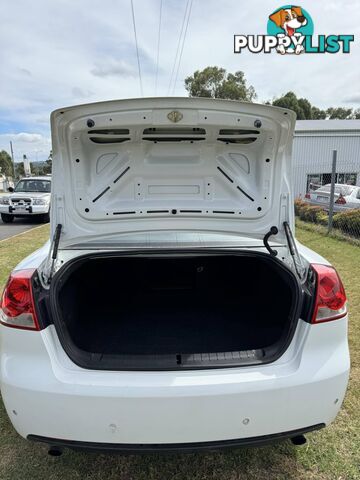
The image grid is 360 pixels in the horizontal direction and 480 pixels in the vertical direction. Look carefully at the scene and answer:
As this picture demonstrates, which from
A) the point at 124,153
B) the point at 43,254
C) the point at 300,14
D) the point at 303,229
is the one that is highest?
the point at 300,14

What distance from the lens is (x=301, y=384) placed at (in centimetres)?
154

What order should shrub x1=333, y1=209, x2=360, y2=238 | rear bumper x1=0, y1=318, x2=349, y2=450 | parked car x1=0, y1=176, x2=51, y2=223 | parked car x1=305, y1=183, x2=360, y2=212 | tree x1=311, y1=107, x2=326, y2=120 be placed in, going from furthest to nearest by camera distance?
tree x1=311, y1=107, x2=326, y2=120 → parked car x1=0, y1=176, x2=51, y2=223 → parked car x1=305, y1=183, x2=360, y2=212 → shrub x1=333, y1=209, x2=360, y2=238 → rear bumper x1=0, y1=318, x2=349, y2=450

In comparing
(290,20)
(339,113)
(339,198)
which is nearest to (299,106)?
(339,113)

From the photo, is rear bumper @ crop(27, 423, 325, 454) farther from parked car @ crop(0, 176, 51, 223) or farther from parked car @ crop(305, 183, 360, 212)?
parked car @ crop(0, 176, 51, 223)

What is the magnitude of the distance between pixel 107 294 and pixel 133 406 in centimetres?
159

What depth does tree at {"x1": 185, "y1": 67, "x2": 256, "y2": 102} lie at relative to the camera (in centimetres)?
4150

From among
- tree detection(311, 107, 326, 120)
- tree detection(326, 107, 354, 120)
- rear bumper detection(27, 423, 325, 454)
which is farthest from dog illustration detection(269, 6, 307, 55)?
tree detection(326, 107, 354, 120)

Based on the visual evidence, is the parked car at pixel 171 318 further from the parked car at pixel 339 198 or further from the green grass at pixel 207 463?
the parked car at pixel 339 198

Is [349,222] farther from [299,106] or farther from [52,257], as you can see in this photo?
[299,106]

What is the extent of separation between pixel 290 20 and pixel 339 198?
406 inches

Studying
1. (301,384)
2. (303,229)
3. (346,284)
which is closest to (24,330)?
(301,384)

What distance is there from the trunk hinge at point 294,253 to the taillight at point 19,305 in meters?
1.32

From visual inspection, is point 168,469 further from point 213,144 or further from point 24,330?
point 213,144

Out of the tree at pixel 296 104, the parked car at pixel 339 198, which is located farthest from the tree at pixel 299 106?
the parked car at pixel 339 198
